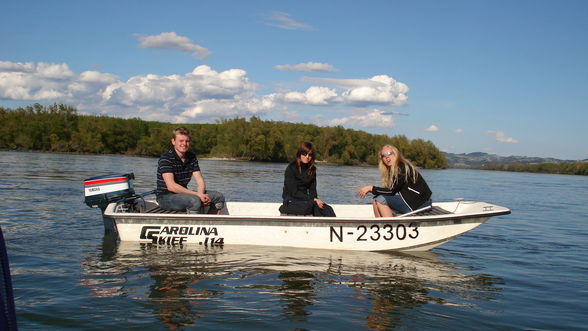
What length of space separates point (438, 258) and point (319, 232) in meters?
2.19

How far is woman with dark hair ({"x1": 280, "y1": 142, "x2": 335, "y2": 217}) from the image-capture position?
8523 mm

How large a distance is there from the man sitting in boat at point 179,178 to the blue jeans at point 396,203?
2970mm

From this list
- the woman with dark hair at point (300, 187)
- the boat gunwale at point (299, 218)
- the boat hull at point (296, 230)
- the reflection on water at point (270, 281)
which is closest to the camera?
the reflection on water at point (270, 281)

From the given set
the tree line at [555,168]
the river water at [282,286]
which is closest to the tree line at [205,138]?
the tree line at [555,168]

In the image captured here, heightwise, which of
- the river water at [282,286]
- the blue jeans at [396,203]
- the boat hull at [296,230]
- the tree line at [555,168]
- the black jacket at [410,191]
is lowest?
the river water at [282,286]

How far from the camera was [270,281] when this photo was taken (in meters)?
6.65

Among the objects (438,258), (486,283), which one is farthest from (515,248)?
(486,283)

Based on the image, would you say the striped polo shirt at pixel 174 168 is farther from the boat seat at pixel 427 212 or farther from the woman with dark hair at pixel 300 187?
the boat seat at pixel 427 212

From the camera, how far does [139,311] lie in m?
5.26

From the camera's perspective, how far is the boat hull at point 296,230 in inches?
325

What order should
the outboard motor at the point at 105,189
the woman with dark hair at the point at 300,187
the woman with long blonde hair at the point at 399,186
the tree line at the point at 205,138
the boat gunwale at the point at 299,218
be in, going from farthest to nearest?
the tree line at the point at 205,138 < the outboard motor at the point at 105,189 < the woman with dark hair at the point at 300,187 < the woman with long blonde hair at the point at 399,186 < the boat gunwale at the point at 299,218

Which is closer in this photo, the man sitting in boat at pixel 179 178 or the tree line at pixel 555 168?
the man sitting in boat at pixel 179 178

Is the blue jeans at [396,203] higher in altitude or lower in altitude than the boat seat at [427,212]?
higher

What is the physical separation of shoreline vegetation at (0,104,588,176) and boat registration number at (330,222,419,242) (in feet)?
279
